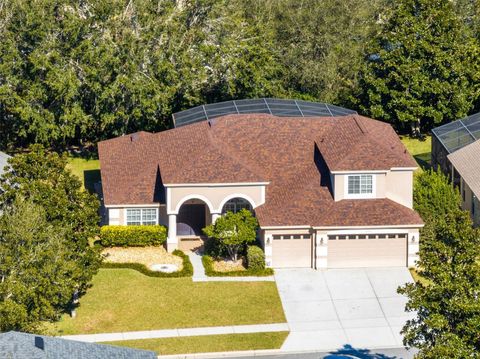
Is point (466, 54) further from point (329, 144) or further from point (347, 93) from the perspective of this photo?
point (329, 144)

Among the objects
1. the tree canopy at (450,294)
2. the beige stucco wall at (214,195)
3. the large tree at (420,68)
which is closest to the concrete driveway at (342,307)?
the beige stucco wall at (214,195)

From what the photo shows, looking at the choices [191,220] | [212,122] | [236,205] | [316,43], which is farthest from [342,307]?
[316,43]

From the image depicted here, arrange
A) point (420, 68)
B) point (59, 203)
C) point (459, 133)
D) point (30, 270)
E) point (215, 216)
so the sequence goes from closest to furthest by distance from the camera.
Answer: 1. point (30, 270)
2. point (59, 203)
3. point (215, 216)
4. point (459, 133)
5. point (420, 68)

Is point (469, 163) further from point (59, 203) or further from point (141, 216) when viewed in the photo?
point (59, 203)

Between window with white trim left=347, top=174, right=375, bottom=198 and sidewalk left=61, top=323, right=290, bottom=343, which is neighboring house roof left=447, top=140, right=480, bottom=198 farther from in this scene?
sidewalk left=61, top=323, right=290, bottom=343

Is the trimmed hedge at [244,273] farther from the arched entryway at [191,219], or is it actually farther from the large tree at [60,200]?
the large tree at [60,200]

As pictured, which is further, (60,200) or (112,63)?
(112,63)
